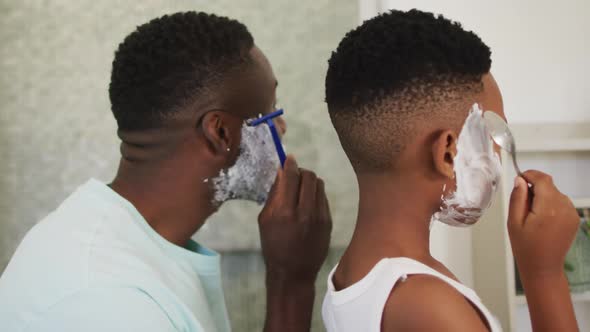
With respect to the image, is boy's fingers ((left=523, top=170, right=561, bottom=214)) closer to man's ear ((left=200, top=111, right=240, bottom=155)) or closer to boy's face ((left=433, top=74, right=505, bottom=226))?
boy's face ((left=433, top=74, right=505, bottom=226))

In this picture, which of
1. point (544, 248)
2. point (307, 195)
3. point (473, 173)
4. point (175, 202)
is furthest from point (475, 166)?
point (175, 202)

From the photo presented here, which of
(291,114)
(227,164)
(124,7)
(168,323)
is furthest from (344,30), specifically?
(168,323)

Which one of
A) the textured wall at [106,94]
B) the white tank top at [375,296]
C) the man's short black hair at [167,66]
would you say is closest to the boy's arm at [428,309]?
the white tank top at [375,296]

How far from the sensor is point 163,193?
669mm

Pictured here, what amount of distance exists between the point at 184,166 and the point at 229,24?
0.20m

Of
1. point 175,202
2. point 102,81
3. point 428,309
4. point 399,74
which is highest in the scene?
point 102,81

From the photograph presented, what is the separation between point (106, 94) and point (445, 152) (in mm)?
860

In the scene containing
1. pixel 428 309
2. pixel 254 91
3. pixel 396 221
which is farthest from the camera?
pixel 254 91

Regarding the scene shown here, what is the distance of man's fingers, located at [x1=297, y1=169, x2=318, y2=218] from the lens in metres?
0.72

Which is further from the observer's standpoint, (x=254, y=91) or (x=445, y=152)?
(x=254, y=91)

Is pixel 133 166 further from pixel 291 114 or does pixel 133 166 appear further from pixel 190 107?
pixel 291 114

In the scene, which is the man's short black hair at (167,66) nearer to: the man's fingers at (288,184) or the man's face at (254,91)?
the man's face at (254,91)

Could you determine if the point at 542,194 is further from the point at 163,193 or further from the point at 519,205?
the point at 163,193

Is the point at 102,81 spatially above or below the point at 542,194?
above
